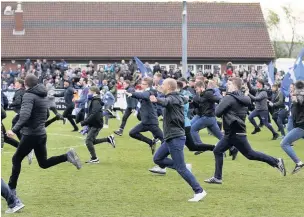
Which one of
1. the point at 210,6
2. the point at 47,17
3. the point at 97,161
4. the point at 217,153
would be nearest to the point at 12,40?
the point at 47,17

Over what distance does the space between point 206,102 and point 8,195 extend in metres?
7.02

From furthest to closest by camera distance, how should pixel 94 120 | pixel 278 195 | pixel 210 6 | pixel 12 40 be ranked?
pixel 210 6
pixel 12 40
pixel 94 120
pixel 278 195

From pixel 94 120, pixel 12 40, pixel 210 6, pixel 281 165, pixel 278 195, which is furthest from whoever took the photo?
pixel 210 6

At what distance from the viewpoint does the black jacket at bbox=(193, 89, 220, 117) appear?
1709 cm

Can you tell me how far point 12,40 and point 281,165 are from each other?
49.6 metres

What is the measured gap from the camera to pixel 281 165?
14.0 m

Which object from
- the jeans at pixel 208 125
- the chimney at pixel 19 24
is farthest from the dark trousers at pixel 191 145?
the chimney at pixel 19 24

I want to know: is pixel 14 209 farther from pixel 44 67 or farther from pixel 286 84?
pixel 44 67

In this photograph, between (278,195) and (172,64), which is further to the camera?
(172,64)

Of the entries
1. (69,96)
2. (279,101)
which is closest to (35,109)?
(279,101)

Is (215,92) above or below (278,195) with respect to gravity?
above

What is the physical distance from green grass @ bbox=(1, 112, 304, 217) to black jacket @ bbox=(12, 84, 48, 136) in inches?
44.2

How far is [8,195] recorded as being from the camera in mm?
11008

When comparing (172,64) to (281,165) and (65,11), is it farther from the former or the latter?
(281,165)
